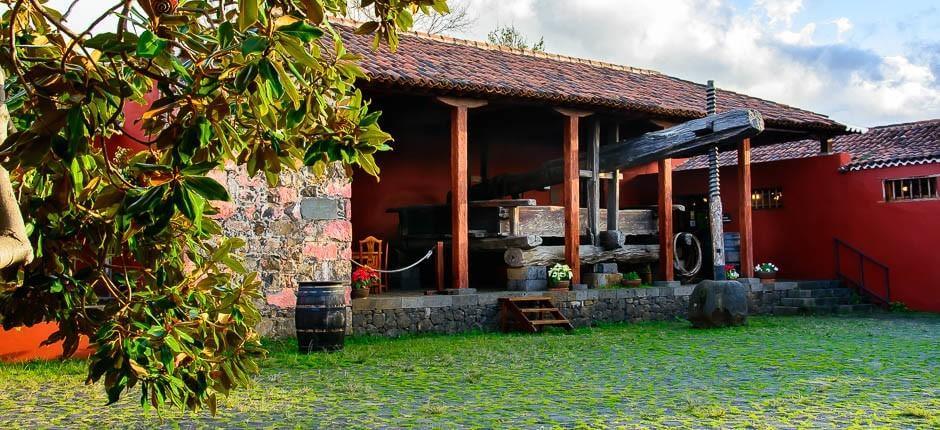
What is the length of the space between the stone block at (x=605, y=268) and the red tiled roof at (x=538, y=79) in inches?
87.1

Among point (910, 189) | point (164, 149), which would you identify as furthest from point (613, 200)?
→ point (164, 149)

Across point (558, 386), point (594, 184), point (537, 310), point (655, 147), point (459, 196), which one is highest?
point (655, 147)

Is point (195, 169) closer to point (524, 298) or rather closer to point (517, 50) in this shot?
point (524, 298)

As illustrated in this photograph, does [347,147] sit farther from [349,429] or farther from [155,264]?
[349,429]

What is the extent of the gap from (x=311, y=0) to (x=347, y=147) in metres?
0.64

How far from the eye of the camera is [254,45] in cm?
244

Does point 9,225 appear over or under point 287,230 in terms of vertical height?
under

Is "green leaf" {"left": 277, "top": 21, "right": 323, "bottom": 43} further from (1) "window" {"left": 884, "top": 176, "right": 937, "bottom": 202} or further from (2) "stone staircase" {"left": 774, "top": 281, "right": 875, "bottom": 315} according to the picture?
(1) "window" {"left": 884, "top": 176, "right": 937, "bottom": 202}

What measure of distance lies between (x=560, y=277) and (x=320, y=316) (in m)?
3.93

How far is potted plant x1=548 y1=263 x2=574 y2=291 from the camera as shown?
1180cm

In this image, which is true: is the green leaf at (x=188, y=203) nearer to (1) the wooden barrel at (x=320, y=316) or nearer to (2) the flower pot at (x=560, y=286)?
(1) the wooden barrel at (x=320, y=316)

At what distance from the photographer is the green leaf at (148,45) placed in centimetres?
244

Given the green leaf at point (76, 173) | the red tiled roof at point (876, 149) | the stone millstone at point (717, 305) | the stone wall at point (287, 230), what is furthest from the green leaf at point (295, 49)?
the red tiled roof at point (876, 149)

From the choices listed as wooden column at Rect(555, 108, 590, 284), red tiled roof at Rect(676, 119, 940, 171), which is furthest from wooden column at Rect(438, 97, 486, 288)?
red tiled roof at Rect(676, 119, 940, 171)
